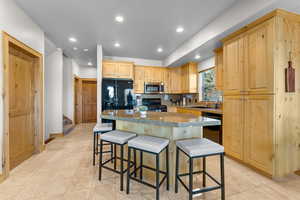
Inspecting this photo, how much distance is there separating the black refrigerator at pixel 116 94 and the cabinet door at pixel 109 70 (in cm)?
34

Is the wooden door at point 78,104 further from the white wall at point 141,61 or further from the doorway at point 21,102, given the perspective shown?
the doorway at point 21,102

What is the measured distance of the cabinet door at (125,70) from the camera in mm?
4612

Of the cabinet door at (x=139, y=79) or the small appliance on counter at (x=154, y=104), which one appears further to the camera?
the small appliance on counter at (x=154, y=104)

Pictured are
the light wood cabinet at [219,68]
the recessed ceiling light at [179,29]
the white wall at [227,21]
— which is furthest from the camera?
the light wood cabinet at [219,68]

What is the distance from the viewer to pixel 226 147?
9.32 ft

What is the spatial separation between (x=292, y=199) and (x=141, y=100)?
14.8ft

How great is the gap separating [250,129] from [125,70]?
3.73m

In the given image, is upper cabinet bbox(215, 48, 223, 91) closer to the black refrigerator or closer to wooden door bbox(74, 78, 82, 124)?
the black refrigerator

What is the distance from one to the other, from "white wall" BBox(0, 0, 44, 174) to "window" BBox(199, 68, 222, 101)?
459 cm

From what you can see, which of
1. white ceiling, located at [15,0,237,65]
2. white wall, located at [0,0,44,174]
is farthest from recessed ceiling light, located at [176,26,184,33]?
white wall, located at [0,0,44,174]

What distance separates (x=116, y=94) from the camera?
14.0 feet

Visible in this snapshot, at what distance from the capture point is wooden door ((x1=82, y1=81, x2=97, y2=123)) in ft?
22.4

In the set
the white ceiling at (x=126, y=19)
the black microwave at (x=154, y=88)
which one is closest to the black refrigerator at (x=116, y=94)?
the black microwave at (x=154, y=88)

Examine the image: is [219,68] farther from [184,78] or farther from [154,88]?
[154,88]
